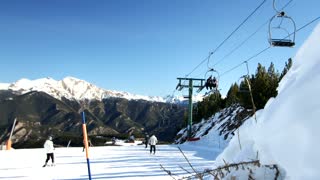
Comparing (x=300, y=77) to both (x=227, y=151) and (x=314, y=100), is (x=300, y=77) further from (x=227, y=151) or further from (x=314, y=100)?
(x=227, y=151)

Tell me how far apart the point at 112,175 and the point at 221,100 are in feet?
242

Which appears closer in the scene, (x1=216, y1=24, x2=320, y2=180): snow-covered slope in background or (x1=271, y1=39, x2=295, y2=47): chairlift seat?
(x1=216, y1=24, x2=320, y2=180): snow-covered slope in background

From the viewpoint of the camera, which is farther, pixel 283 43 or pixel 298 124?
pixel 283 43

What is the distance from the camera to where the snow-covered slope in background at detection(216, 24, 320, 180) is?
2.00 metres

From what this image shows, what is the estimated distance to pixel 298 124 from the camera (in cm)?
211

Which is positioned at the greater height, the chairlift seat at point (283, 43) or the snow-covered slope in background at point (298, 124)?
the chairlift seat at point (283, 43)

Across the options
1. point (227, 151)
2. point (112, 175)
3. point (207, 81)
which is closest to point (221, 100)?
point (207, 81)

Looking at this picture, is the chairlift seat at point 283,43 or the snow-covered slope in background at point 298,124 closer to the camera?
the snow-covered slope in background at point 298,124

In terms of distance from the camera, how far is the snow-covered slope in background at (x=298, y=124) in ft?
6.56

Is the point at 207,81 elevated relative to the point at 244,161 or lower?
elevated

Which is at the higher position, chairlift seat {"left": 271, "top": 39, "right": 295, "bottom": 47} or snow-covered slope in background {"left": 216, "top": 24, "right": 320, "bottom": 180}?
chairlift seat {"left": 271, "top": 39, "right": 295, "bottom": 47}

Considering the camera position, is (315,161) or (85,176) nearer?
(315,161)

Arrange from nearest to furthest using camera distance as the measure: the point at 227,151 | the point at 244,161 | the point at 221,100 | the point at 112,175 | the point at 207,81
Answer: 1. the point at 244,161
2. the point at 227,151
3. the point at 112,175
4. the point at 207,81
5. the point at 221,100

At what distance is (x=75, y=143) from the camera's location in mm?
150750
